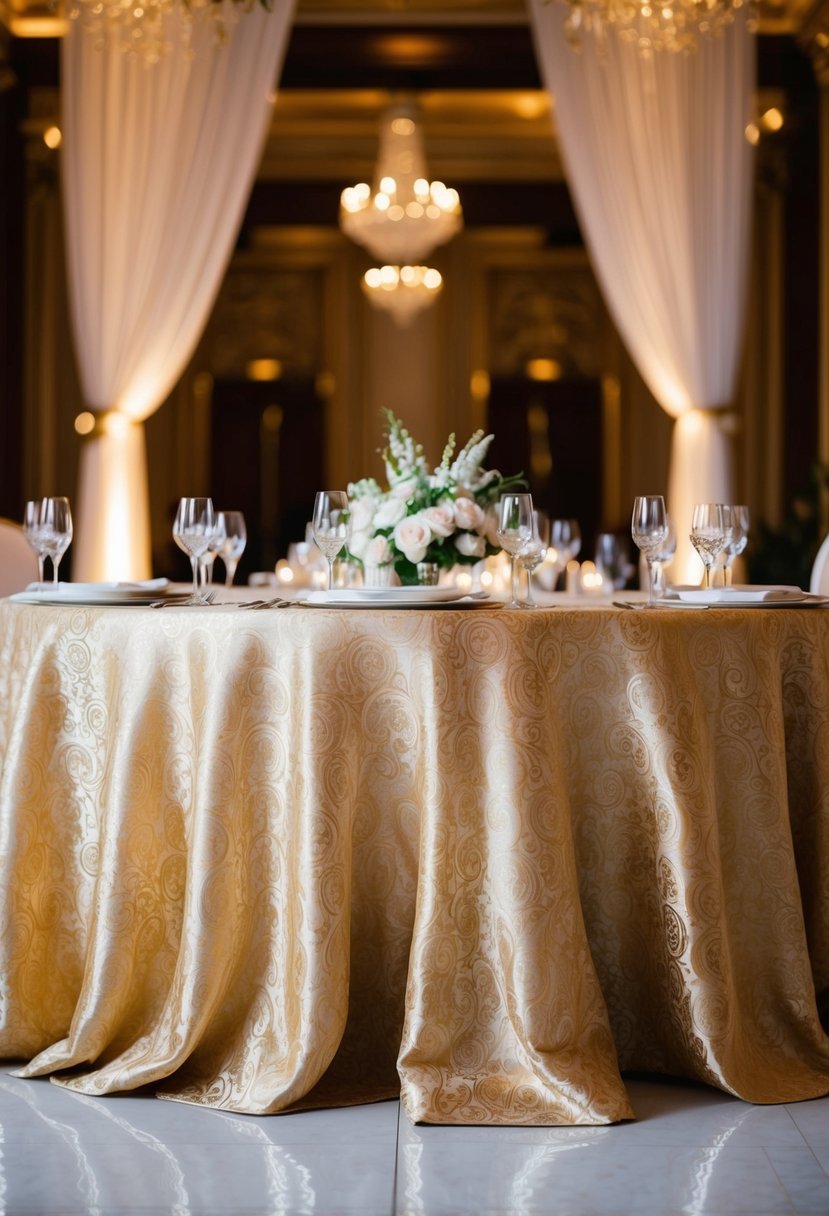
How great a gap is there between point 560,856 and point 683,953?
27 centimetres

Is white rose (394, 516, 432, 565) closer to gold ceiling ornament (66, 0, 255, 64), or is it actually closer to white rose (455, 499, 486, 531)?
white rose (455, 499, 486, 531)

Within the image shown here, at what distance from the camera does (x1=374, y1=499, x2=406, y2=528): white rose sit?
9.36 feet

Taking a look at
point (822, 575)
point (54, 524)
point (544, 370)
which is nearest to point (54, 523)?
point (54, 524)

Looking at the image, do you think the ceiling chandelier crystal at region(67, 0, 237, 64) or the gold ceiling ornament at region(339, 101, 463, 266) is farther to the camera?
the gold ceiling ornament at region(339, 101, 463, 266)

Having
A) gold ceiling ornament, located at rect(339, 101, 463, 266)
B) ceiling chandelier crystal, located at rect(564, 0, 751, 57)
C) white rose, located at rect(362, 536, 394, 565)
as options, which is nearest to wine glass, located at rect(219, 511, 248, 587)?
white rose, located at rect(362, 536, 394, 565)

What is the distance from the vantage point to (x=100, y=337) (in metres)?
5.60

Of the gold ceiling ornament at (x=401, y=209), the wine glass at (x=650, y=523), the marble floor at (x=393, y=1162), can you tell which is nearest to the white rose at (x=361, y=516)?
the wine glass at (x=650, y=523)

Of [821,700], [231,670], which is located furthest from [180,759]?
[821,700]

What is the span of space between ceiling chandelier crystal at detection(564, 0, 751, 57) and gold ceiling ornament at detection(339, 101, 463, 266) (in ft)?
8.03

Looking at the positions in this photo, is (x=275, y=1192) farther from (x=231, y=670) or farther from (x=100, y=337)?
(x=100, y=337)

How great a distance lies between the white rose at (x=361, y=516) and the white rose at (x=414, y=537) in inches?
5.5

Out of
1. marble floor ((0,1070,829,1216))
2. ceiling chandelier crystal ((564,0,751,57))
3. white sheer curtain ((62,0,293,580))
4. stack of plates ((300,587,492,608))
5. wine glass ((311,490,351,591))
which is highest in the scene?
ceiling chandelier crystal ((564,0,751,57))

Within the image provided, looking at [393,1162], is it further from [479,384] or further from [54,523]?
[479,384]

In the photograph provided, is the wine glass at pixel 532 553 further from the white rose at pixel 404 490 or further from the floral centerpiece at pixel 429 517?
the white rose at pixel 404 490
